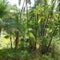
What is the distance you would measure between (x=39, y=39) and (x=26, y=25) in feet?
6.02

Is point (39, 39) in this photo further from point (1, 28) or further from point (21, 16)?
point (1, 28)

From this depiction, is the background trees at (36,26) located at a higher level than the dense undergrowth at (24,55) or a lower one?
higher

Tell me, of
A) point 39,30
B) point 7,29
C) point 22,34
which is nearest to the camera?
point 7,29

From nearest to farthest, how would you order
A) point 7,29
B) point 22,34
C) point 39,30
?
point 7,29, point 22,34, point 39,30

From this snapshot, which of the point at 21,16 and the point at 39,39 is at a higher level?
the point at 21,16

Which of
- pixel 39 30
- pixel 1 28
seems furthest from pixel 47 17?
pixel 1 28

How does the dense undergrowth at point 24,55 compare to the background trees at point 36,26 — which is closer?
the dense undergrowth at point 24,55

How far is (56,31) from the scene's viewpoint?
17.5 meters

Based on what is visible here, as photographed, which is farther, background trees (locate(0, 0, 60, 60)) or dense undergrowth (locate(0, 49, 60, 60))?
background trees (locate(0, 0, 60, 60))

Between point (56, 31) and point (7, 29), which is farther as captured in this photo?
point (56, 31)

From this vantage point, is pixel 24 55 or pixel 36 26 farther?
pixel 36 26

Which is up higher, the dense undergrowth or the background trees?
the background trees

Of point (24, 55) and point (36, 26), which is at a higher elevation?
point (36, 26)

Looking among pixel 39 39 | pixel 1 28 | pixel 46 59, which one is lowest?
pixel 46 59
